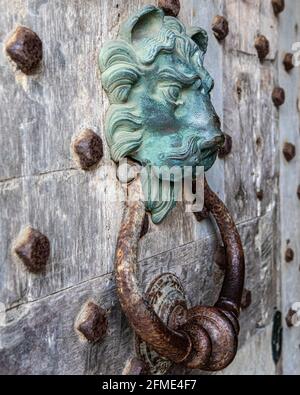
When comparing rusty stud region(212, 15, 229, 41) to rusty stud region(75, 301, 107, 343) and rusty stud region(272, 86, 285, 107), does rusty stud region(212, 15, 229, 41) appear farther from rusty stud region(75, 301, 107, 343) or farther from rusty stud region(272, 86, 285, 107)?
rusty stud region(75, 301, 107, 343)

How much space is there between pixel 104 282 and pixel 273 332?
708 millimetres

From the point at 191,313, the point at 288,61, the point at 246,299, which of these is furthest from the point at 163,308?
the point at 288,61

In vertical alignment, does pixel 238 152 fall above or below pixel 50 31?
below

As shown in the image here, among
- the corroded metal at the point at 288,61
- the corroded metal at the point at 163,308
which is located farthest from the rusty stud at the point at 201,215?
the corroded metal at the point at 288,61

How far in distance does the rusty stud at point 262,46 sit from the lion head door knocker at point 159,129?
Result: 40cm

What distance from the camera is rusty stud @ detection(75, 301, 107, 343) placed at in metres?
0.74

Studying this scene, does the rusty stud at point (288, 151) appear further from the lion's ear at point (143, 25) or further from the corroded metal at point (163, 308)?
the lion's ear at point (143, 25)

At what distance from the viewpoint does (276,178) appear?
1333mm

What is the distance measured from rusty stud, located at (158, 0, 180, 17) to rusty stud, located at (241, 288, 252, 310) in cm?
58

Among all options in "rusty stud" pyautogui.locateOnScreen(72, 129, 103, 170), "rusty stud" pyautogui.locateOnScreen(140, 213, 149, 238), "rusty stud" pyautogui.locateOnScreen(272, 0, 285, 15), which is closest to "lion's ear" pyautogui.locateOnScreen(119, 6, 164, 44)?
"rusty stud" pyautogui.locateOnScreen(72, 129, 103, 170)

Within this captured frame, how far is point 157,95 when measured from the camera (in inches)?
30.5
